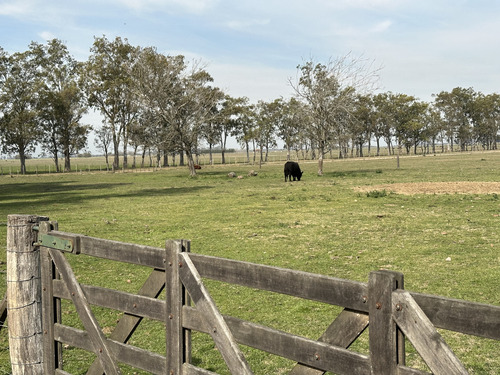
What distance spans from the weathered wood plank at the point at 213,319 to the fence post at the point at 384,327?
92cm

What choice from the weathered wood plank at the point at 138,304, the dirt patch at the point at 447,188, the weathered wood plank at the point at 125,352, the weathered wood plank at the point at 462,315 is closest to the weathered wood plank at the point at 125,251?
the weathered wood plank at the point at 138,304

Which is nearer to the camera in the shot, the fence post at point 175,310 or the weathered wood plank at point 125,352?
the fence post at point 175,310

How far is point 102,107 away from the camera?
79.4 m

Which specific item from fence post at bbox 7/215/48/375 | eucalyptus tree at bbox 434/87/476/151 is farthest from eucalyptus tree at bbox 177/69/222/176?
eucalyptus tree at bbox 434/87/476/151

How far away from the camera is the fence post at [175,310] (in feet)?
12.1

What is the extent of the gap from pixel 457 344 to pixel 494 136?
141473mm

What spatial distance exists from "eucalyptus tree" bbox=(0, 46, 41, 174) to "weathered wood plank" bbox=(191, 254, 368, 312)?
257 feet

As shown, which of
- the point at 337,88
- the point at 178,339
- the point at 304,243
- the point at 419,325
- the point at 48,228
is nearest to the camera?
the point at 419,325

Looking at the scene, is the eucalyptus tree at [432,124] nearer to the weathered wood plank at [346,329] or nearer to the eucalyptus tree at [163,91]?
the eucalyptus tree at [163,91]

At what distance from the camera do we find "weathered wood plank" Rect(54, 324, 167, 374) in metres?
3.91

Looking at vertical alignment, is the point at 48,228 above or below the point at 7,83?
below

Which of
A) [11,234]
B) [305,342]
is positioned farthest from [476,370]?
[11,234]

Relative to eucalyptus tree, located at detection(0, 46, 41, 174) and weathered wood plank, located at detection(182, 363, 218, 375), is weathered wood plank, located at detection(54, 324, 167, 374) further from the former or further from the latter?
eucalyptus tree, located at detection(0, 46, 41, 174)

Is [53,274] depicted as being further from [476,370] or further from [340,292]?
[476,370]
